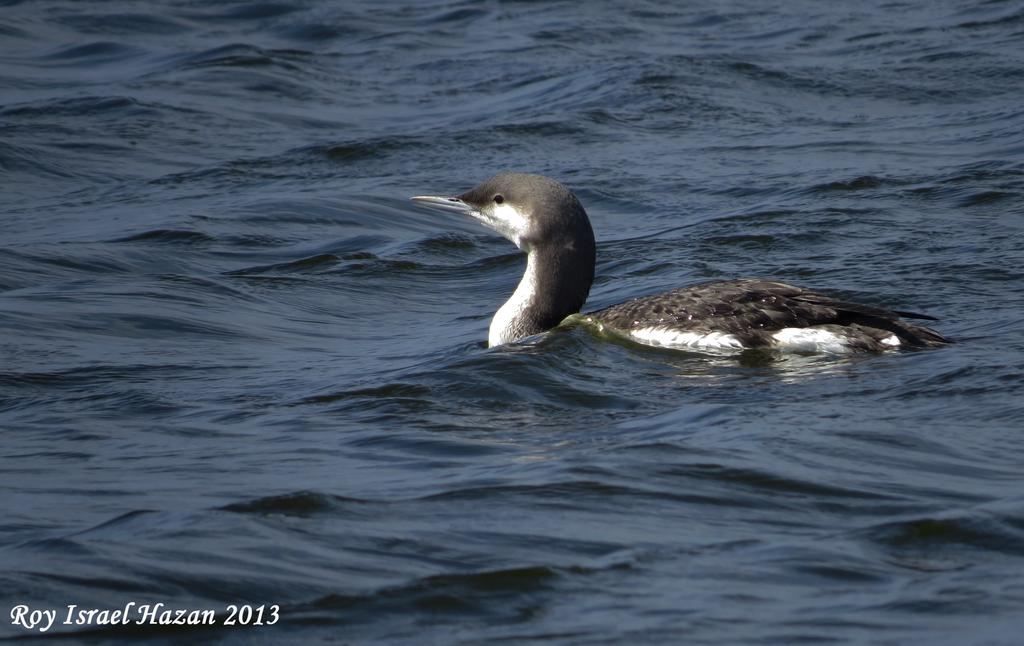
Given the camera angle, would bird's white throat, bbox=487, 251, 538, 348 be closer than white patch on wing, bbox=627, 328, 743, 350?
No

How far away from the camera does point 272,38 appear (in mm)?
18906

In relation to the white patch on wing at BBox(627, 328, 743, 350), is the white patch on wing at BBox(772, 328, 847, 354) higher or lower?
higher

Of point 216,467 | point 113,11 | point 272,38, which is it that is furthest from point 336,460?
point 113,11

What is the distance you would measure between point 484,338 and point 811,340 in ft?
6.99

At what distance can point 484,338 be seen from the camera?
9250 mm

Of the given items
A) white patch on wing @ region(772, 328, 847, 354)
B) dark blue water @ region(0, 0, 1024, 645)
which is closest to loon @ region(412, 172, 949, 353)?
white patch on wing @ region(772, 328, 847, 354)

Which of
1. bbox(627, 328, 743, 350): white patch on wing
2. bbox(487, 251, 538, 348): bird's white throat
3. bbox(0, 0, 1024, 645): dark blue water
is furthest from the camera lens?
bbox(487, 251, 538, 348): bird's white throat

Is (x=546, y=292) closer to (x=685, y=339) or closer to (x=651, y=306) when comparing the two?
(x=651, y=306)

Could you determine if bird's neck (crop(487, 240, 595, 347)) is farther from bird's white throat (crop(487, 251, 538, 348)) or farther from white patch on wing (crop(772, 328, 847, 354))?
white patch on wing (crop(772, 328, 847, 354))

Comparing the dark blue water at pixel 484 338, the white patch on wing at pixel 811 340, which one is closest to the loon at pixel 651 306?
the white patch on wing at pixel 811 340

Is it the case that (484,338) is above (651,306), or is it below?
below

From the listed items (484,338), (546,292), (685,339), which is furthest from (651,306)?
(484,338)

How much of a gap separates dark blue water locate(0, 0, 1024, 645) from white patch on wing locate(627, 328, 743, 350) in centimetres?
8

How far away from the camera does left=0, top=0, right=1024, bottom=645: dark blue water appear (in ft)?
16.7
